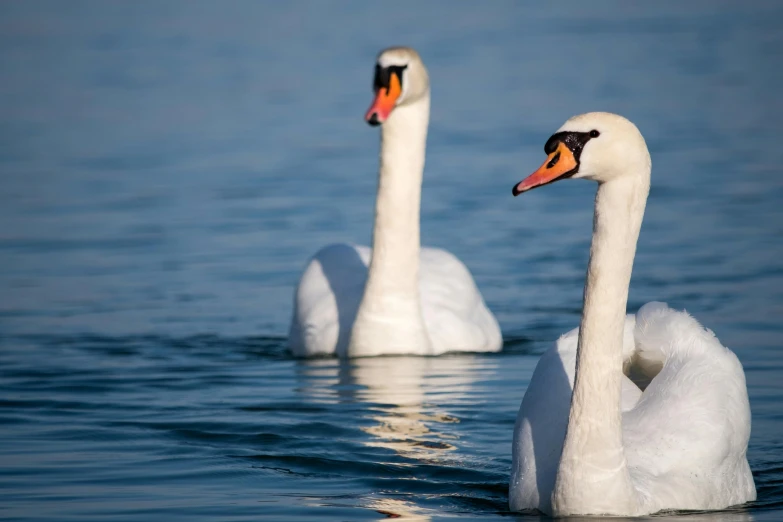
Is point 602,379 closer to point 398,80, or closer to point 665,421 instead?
point 665,421

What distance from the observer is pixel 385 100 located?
36.4 feet

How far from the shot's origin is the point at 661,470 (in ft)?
23.1

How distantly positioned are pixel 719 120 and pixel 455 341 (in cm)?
1086

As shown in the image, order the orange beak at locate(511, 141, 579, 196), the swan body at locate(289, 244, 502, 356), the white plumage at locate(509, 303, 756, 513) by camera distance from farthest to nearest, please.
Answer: the swan body at locate(289, 244, 502, 356) → the white plumage at locate(509, 303, 756, 513) → the orange beak at locate(511, 141, 579, 196)

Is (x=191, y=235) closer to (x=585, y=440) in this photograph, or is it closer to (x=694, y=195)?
(x=694, y=195)

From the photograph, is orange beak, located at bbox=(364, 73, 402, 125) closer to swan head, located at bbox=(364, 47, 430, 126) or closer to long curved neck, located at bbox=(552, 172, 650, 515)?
swan head, located at bbox=(364, 47, 430, 126)

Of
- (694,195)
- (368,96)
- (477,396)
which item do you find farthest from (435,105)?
(477,396)

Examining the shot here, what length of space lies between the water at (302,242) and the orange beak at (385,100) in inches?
65.1

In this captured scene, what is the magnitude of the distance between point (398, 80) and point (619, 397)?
4.90 metres

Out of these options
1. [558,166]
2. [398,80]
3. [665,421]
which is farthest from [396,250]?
[558,166]

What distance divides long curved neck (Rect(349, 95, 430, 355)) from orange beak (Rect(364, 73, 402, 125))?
27 centimetres

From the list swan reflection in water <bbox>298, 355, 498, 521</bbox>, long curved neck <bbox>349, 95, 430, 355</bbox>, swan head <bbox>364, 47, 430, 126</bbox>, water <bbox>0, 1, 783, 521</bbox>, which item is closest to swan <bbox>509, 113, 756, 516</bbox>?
water <bbox>0, 1, 783, 521</bbox>

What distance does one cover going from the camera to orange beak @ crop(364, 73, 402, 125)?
10.8 meters

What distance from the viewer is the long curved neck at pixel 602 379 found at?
259 inches
